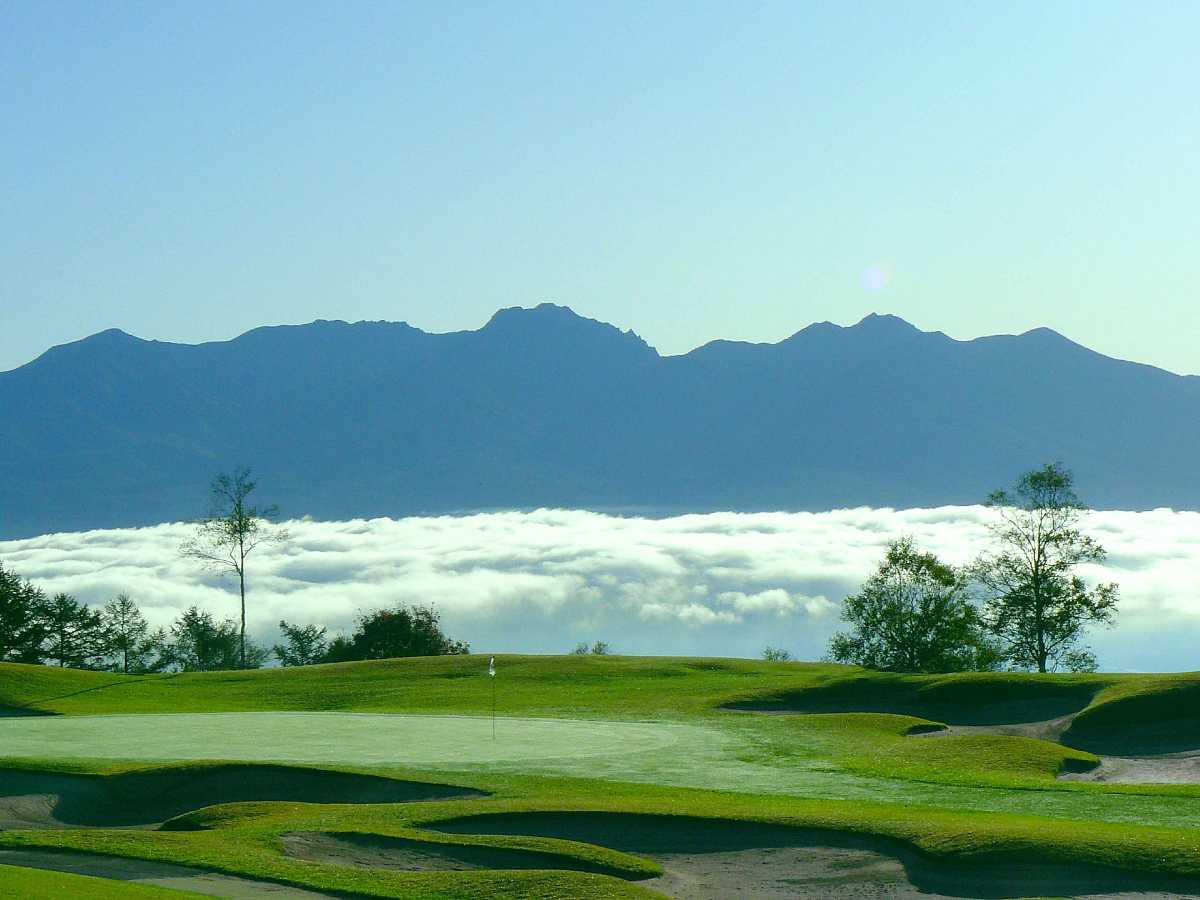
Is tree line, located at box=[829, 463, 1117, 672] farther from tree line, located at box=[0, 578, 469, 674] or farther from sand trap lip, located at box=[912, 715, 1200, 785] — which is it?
tree line, located at box=[0, 578, 469, 674]

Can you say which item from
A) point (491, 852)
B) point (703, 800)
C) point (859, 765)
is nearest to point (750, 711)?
point (859, 765)

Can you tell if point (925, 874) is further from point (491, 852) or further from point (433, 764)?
point (433, 764)

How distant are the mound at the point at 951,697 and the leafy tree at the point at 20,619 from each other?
69.7m

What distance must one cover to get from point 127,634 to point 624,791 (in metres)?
106

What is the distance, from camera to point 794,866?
22.0 metres

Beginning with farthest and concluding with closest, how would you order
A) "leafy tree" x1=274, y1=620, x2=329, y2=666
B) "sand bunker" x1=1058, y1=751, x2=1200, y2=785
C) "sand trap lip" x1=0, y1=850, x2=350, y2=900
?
1. "leafy tree" x1=274, y1=620, x2=329, y2=666
2. "sand bunker" x1=1058, y1=751, x2=1200, y2=785
3. "sand trap lip" x1=0, y1=850, x2=350, y2=900

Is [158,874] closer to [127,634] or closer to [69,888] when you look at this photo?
[69,888]

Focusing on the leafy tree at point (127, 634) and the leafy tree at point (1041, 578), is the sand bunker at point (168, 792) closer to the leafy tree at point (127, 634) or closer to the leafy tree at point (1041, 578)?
the leafy tree at point (1041, 578)

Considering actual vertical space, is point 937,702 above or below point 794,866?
above

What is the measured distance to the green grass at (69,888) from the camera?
54.4 ft

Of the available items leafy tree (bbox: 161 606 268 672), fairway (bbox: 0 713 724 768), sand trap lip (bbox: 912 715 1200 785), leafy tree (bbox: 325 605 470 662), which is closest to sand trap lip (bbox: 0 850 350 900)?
fairway (bbox: 0 713 724 768)

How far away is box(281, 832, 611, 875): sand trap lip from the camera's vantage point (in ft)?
72.3

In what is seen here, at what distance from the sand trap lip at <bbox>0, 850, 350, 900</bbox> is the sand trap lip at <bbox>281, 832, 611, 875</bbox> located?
7.64ft

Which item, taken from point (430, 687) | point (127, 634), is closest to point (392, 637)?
point (430, 687)
